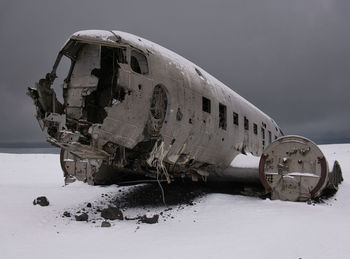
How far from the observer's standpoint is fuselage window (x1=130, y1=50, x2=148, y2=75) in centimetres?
816

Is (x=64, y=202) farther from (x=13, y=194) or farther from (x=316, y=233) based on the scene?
(x=316, y=233)

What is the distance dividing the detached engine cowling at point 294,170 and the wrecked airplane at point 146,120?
0.09ft

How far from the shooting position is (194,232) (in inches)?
273

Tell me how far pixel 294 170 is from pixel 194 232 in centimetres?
480

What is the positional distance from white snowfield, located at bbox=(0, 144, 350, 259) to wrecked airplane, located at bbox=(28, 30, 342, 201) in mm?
1211

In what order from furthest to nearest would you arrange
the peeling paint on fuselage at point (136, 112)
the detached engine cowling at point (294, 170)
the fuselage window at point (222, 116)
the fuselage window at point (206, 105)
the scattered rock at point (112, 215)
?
the fuselage window at point (222, 116) → the fuselage window at point (206, 105) → the detached engine cowling at point (294, 170) → the scattered rock at point (112, 215) → the peeling paint on fuselage at point (136, 112)

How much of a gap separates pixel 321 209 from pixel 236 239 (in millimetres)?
4134

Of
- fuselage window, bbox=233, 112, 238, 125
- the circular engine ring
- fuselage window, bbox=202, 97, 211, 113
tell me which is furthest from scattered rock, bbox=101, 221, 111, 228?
fuselage window, bbox=233, 112, 238, 125

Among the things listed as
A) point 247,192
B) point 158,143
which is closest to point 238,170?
point 247,192

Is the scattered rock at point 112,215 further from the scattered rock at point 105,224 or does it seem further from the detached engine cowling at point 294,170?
the detached engine cowling at point 294,170

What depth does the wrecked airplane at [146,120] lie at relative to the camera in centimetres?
752

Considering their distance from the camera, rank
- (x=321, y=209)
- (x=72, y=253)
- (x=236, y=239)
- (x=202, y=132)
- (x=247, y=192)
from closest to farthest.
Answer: (x=72, y=253)
(x=236, y=239)
(x=321, y=209)
(x=202, y=132)
(x=247, y=192)

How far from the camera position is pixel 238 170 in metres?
11.7

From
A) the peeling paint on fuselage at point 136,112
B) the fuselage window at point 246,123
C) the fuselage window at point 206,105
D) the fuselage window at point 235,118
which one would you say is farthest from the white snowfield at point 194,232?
the fuselage window at point 246,123
